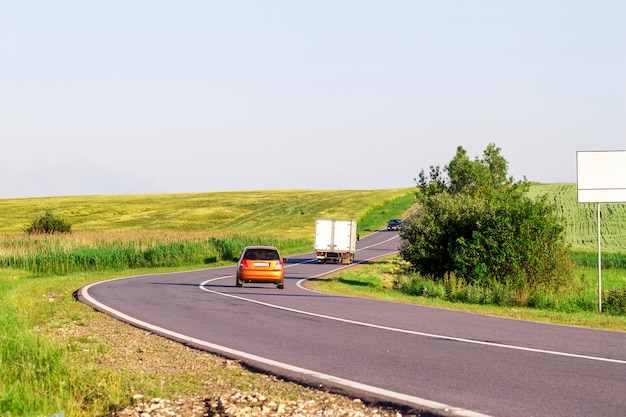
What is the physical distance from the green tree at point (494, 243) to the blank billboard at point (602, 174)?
6.97m

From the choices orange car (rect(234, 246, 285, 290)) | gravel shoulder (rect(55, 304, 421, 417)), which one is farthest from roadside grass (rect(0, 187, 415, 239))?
gravel shoulder (rect(55, 304, 421, 417))

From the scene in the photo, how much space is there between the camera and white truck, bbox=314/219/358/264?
5481 centimetres

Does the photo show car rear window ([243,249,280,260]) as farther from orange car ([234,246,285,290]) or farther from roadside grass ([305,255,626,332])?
roadside grass ([305,255,626,332])

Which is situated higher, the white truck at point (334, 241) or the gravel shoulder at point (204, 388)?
the gravel shoulder at point (204, 388)

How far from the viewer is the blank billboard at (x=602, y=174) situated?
22.4 metres

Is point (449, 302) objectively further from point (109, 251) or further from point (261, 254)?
point (109, 251)

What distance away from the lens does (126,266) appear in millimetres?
48062

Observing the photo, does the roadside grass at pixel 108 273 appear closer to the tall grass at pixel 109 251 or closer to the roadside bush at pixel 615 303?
the tall grass at pixel 109 251

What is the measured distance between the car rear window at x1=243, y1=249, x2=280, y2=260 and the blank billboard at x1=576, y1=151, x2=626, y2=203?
1166 centimetres

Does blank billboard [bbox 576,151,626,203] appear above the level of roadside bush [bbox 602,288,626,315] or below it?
above

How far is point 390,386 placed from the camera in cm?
925

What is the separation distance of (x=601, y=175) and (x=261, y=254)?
1246 cm

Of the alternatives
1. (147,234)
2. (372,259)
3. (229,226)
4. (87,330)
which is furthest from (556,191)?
(87,330)

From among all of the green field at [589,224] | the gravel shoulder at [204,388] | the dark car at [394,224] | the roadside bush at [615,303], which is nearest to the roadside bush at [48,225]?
the dark car at [394,224]
